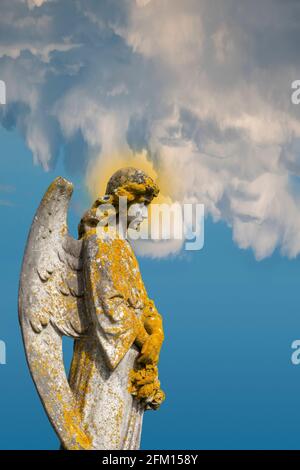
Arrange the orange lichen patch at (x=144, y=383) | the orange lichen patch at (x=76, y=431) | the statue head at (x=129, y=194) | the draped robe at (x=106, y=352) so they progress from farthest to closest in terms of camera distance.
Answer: the statue head at (x=129, y=194) → the orange lichen patch at (x=144, y=383) → the draped robe at (x=106, y=352) → the orange lichen patch at (x=76, y=431)

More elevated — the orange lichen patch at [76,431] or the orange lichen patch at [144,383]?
the orange lichen patch at [144,383]

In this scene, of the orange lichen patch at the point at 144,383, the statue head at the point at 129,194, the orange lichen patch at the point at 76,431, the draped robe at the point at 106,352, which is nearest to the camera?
the orange lichen patch at the point at 76,431

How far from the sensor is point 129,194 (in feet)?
39.3

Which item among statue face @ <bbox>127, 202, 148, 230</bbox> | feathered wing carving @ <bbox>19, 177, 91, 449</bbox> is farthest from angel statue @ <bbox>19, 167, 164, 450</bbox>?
statue face @ <bbox>127, 202, 148, 230</bbox>

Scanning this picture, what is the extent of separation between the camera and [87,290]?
458 inches

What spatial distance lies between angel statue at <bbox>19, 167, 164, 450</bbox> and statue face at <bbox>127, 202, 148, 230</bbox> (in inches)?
9.4

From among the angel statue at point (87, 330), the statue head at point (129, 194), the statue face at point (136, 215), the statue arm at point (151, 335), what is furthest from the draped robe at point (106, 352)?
the statue face at point (136, 215)

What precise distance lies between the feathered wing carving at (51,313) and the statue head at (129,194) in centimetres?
39

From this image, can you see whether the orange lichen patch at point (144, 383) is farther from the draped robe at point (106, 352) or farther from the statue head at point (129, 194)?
the statue head at point (129, 194)

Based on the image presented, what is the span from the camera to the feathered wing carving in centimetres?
1143

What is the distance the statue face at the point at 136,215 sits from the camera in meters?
12.0

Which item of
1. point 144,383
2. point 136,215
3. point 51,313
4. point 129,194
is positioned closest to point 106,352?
point 144,383
